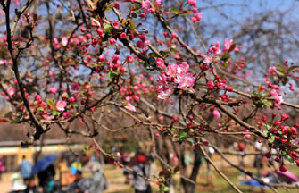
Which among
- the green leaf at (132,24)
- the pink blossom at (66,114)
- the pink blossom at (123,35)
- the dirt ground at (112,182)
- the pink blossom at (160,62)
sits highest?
the green leaf at (132,24)

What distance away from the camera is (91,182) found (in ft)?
19.4

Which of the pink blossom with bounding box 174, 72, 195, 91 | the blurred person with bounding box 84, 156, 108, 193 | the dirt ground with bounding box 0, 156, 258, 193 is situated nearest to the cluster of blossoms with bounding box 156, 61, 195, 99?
the pink blossom with bounding box 174, 72, 195, 91

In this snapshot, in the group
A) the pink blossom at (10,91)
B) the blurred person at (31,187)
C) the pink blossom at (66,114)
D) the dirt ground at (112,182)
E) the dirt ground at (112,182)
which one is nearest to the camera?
the pink blossom at (66,114)

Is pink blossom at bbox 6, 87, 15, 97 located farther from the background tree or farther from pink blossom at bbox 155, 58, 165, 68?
pink blossom at bbox 155, 58, 165, 68

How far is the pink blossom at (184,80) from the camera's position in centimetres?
125

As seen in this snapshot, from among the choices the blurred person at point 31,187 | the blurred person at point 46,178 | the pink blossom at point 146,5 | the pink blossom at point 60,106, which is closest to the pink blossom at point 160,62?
the pink blossom at point 146,5

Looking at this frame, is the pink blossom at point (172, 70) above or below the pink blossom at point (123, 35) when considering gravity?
below

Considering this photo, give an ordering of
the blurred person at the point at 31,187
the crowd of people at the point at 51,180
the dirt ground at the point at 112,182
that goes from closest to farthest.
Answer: the blurred person at the point at 31,187, the crowd of people at the point at 51,180, the dirt ground at the point at 112,182

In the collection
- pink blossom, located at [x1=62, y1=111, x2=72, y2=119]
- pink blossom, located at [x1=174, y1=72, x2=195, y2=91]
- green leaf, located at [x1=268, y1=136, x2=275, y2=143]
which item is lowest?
green leaf, located at [x1=268, y1=136, x2=275, y2=143]

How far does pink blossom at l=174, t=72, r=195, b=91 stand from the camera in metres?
1.25

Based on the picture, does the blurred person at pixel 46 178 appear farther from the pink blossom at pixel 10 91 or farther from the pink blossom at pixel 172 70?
the pink blossom at pixel 172 70

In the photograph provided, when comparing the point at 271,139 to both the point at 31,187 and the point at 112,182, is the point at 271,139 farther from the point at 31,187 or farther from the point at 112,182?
the point at 112,182

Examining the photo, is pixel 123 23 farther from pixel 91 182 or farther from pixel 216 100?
pixel 91 182

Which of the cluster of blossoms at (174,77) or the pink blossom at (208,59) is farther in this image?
the pink blossom at (208,59)
